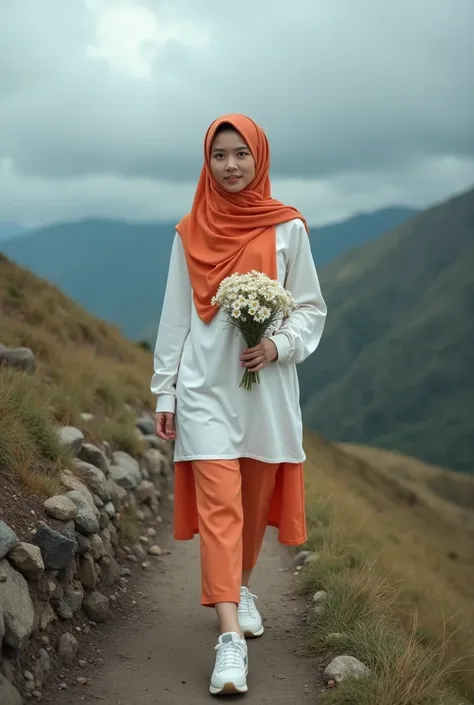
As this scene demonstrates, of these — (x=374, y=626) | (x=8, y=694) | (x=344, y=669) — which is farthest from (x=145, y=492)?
(x=8, y=694)

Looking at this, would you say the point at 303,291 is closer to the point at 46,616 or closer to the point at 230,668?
the point at 230,668

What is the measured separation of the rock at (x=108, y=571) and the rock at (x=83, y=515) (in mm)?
420

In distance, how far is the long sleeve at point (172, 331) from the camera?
4.39m

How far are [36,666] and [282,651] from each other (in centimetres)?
136

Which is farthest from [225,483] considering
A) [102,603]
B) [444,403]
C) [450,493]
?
[444,403]

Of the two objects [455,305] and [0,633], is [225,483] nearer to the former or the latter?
[0,633]

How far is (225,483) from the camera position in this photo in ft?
13.6

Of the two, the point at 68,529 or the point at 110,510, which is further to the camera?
the point at 110,510

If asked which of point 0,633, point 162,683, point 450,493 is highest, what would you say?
point 0,633

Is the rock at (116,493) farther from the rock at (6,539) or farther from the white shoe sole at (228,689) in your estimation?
the white shoe sole at (228,689)

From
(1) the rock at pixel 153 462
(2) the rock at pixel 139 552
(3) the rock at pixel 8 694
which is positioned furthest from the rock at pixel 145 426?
(3) the rock at pixel 8 694

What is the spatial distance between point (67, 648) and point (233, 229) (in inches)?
89.9

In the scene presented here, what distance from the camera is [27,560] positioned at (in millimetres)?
4227

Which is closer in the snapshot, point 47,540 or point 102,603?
point 47,540
